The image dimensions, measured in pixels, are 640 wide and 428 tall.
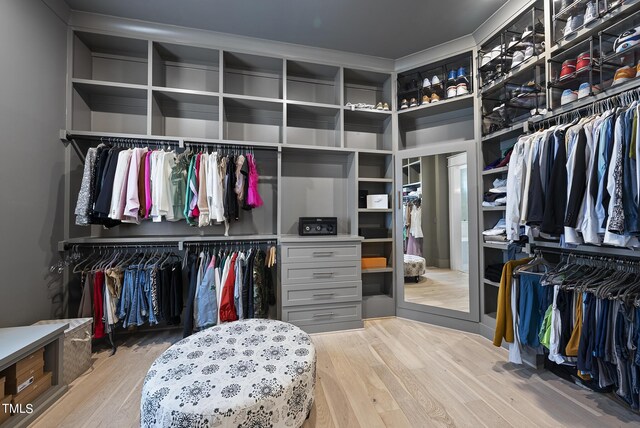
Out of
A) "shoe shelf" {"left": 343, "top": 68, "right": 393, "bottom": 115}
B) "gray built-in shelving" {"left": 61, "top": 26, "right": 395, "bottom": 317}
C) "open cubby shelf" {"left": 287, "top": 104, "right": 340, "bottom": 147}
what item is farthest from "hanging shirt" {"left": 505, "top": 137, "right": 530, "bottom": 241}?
"open cubby shelf" {"left": 287, "top": 104, "right": 340, "bottom": 147}

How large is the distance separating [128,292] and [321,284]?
1632 mm

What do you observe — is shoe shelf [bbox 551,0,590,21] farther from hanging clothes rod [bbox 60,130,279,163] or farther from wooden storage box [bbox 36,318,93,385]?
wooden storage box [bbox 36,318,93,385]

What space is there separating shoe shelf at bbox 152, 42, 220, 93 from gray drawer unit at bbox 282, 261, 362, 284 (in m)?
2.00

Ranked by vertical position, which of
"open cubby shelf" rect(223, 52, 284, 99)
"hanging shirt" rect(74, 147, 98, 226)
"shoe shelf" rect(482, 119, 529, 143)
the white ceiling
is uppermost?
the white ceiling

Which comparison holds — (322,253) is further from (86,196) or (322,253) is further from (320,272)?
(86,196)

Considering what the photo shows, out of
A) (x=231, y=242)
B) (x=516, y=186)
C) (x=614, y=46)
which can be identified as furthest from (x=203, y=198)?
(x=614, y=46)

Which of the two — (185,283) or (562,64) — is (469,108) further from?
(185,283)

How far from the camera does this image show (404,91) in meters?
2.92

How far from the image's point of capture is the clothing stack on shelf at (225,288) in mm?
2229

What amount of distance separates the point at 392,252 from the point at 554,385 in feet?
5.09

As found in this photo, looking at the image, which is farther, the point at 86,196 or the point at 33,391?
the point at 86,196

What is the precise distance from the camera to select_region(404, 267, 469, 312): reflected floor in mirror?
100 inches

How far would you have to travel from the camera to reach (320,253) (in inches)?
98.7

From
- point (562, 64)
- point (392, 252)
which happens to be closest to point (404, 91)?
point (562, 64)
